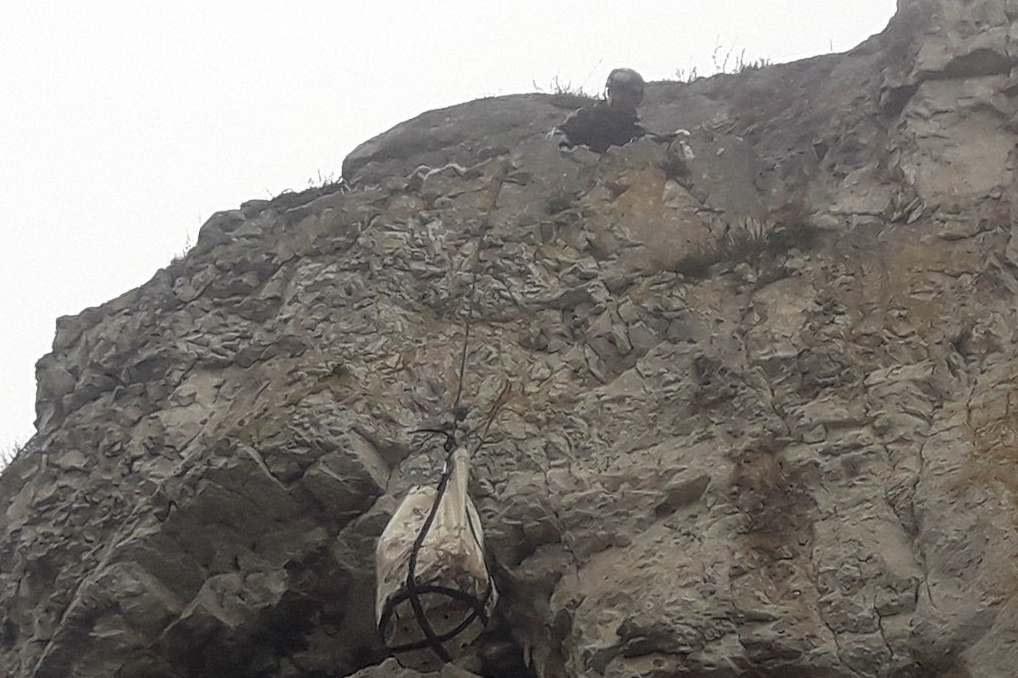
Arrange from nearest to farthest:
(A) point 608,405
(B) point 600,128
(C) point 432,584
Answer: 1. (C) point 432,584
2. (A) point 608,405
3. (B) point 600,128

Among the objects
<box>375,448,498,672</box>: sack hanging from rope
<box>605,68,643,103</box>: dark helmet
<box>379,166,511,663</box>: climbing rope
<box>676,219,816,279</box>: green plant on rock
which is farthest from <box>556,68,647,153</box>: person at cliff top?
<box>375,448,498,672</box>: sack hanging from rope

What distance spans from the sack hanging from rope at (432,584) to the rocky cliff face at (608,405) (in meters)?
0.64

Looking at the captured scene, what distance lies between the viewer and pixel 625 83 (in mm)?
10281

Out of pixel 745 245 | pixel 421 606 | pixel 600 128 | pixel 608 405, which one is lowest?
pixel 421 606

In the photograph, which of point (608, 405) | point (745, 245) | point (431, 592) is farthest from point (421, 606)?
point (745, 245)

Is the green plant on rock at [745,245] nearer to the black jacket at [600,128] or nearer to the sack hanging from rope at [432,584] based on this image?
the black jacket at [600,128]

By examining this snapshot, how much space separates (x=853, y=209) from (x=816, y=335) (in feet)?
3.94

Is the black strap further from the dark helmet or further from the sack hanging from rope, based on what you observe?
the dark helmet

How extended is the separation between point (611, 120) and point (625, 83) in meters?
0.35

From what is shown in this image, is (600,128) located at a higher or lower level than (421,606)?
higher

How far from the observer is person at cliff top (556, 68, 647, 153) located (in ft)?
33.0

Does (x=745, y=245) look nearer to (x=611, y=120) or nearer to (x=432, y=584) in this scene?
(x=611, y=120)

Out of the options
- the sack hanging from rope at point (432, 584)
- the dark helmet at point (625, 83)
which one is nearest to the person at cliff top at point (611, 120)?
the dark helmet at point (625, 83)

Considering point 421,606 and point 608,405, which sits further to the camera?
point 608,405
